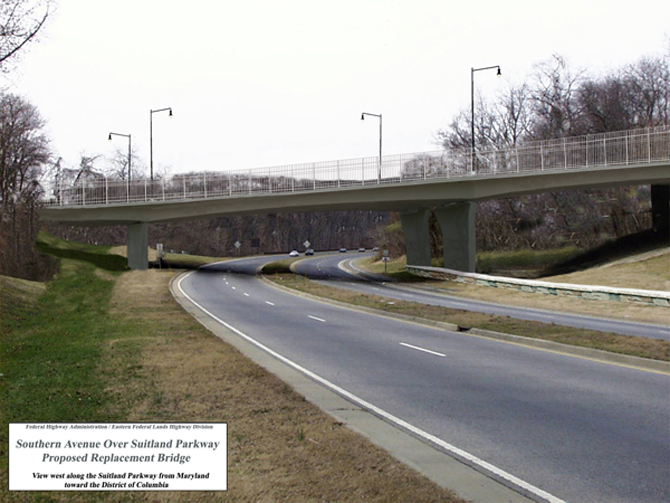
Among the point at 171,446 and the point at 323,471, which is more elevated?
the point at 171,446

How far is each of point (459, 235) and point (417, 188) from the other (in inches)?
225

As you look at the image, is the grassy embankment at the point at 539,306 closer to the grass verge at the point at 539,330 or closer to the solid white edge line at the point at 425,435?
the grass verge at the point at 539,330

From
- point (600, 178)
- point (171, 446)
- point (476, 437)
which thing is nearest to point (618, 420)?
point (476, 437)

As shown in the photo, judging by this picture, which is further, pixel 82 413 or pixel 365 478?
pixel 82 413

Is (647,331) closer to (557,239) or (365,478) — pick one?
(365,478)

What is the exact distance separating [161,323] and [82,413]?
Result: 11.2 m

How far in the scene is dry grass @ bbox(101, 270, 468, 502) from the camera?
5.72 metres

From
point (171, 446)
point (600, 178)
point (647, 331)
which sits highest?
point (600, 178)

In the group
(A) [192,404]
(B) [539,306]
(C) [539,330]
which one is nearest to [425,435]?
(A) [192,404]

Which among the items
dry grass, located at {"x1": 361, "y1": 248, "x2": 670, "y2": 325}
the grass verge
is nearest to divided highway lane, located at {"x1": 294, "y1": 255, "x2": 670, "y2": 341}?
dry grass, located at {"x1": 361, "y1": 248, "x2": 670, "y2": 325}

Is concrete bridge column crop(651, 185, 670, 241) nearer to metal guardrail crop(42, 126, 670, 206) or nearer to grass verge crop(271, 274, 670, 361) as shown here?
metal guardrail crop(42, 126, 670, 206)

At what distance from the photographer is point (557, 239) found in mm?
70812

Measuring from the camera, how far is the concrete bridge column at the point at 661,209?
4312 centimetres

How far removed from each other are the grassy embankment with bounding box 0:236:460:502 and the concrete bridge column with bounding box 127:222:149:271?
3172 cm
